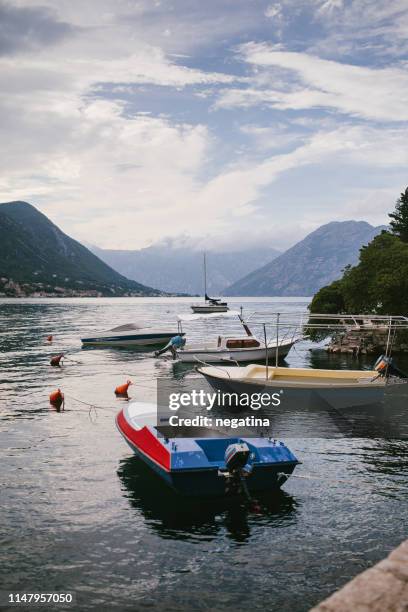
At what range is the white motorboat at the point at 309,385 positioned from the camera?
31062 mm

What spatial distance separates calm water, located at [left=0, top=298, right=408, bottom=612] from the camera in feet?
40.4

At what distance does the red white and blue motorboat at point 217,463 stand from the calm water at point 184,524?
76cm

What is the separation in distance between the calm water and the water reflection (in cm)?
6

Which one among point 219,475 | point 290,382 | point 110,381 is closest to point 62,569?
point 219,475

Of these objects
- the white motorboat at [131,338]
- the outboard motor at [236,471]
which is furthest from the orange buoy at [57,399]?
the white motorboat at [131,338]

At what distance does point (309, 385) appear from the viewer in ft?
102

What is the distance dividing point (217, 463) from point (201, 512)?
1.58 metres

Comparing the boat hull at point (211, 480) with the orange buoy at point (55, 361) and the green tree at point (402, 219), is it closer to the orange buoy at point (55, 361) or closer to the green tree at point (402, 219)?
the orange buoy at point (55, 361)

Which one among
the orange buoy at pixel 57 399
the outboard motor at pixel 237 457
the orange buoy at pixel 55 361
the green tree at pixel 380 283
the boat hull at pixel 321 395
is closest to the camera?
the outboard motor at pixel 237 457

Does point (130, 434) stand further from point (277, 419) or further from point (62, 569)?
point (277, 419)

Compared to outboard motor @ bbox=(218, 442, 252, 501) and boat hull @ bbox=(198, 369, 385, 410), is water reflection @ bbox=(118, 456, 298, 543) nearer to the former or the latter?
outboard motor @ bbox=(218, 442, 252, 501)

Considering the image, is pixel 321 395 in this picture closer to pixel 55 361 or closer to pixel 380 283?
pixel 55 361

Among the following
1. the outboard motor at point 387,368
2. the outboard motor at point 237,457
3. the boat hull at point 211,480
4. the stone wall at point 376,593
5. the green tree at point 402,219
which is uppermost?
the green tree at point 402,219

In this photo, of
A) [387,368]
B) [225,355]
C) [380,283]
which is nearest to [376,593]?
[387,368]
